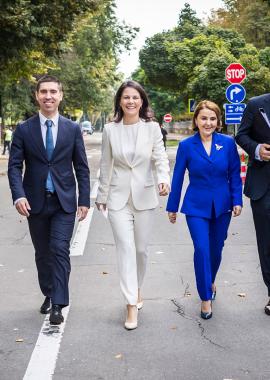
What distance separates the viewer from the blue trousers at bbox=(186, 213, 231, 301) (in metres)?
5.07

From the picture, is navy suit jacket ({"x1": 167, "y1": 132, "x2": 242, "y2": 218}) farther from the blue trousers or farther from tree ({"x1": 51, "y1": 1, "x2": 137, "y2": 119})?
tree ({"x1": 51, "y1": 1, "x2": 137, "y2": 119})

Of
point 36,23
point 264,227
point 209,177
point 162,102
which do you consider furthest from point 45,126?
point 162,102

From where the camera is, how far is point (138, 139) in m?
5.00

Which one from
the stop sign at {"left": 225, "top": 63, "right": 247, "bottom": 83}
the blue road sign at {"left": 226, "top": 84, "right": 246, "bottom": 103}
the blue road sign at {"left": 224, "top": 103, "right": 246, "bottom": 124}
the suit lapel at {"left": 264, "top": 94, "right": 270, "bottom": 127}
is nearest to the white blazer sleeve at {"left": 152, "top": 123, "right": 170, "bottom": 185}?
the suit lapel at {"left": 264, "top": 94, "right": 270, "bottom": 127}

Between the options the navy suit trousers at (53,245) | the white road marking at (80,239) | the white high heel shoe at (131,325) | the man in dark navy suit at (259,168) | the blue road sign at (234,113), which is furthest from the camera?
the blue road sign at (234,113)

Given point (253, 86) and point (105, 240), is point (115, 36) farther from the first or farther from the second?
point (105, 240)

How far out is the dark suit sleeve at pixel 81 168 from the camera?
16.8ft

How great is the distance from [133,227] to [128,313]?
69 centimetres

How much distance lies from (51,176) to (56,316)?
3.61ft

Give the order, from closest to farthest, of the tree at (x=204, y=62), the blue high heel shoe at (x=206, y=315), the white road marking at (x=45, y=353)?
the white road marking at (x=45, y=353) < the blue high heel shoe at (x=206, y=315) < the tree at (x=204, y=62)

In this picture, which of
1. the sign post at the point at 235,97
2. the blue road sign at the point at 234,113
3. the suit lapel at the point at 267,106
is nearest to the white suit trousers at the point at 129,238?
the suit lapel at the point at 267,106

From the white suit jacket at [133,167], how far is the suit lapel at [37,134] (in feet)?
1.62

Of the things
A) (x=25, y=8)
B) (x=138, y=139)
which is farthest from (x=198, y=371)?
(x=25, y=8)

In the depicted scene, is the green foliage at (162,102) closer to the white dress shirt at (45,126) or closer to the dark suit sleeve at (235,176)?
the dark suit sleeve at (235,176)
